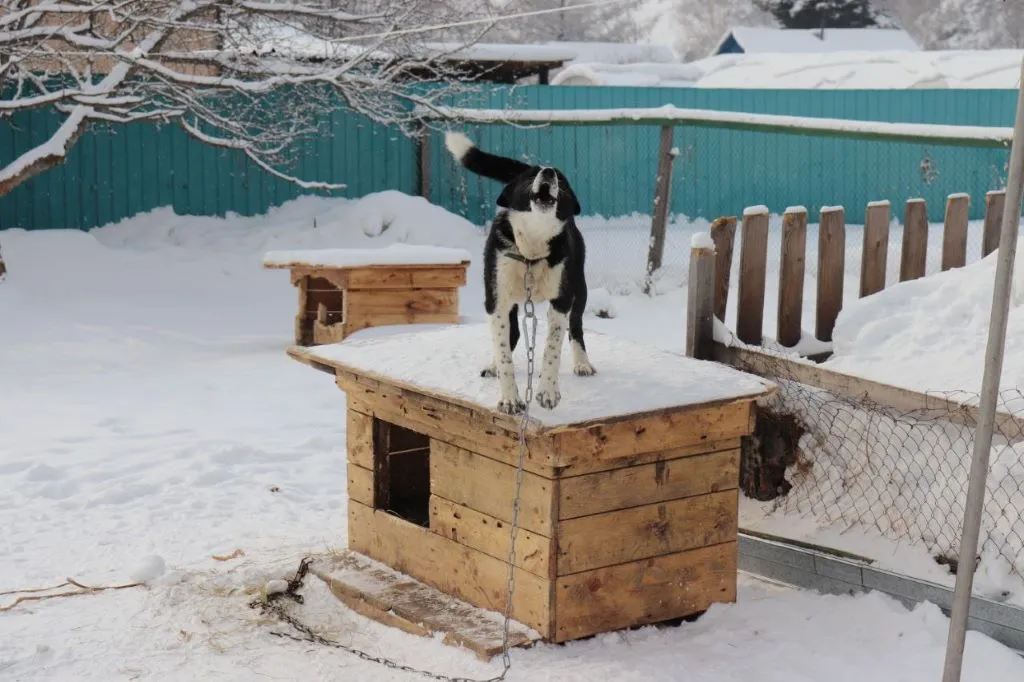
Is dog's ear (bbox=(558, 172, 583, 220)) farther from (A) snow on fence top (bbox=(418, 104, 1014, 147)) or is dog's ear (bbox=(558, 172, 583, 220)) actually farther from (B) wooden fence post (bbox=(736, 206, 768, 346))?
(A) snow on fence top (bbox=(418, 104, 1014, 147))

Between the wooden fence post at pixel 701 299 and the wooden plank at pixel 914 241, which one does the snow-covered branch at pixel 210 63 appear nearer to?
the wooden plank at pixel 914 241

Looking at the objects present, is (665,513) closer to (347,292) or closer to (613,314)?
(347,292)

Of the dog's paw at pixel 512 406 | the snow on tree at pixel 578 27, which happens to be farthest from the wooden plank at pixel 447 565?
the snow on tree at pixel 578 27

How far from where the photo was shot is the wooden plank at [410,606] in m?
4.15

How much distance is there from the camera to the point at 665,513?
4.35 m

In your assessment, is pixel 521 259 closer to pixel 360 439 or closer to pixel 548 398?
pixel 548 398

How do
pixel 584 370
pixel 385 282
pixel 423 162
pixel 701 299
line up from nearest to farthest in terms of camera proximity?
pixel 584 370
pixel 701 299
pixel 385 282
pixel 423 162

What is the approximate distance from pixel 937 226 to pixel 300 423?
10.3 metres

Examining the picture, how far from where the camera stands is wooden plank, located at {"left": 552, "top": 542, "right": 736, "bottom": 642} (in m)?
4.16

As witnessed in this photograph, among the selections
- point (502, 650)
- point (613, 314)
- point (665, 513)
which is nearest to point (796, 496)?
point (665, 513)

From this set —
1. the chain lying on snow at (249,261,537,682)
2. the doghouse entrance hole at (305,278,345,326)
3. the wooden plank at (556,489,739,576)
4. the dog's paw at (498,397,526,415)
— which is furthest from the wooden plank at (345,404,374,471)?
the doghouse entrance hole at (305,278,345,326)

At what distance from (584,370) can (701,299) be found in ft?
3.94

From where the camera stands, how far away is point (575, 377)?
446 cm

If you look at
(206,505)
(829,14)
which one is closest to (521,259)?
(206,505)
